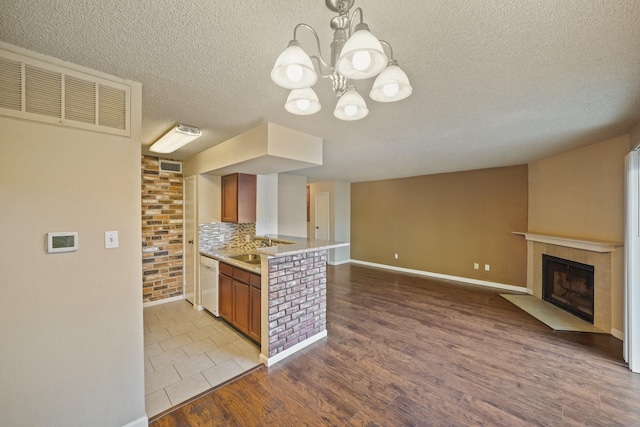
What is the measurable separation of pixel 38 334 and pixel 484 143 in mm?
4479

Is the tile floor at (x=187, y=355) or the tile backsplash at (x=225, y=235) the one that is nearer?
the tile floor at (x=187, y=355)

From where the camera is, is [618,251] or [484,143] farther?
[484,143]

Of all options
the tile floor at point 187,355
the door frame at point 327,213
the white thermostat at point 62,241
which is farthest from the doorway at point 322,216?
the white thermostat at point 62,241

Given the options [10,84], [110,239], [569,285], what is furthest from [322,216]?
[10,84]

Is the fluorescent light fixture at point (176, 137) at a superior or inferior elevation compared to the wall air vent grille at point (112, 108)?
superior

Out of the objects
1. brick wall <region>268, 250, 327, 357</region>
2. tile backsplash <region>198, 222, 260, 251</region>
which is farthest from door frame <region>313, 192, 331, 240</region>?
brick wall <region>268, 250, 327, 357</region>

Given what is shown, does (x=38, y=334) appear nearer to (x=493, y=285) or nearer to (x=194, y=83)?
(x=194, y=83)

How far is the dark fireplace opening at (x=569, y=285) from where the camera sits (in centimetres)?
353

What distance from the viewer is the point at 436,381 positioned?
7.48 feet

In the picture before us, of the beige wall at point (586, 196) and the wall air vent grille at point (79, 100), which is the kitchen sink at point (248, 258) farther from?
the beige wall at point (586, 196)

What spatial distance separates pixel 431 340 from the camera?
3.01 m

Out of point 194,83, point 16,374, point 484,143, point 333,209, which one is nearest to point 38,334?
point 16,374

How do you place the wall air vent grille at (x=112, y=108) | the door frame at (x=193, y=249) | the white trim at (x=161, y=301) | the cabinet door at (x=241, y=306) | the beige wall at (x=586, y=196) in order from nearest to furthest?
the wall air vent grille at (x=112, y=108), the cabinet door at (x=241, y=306), the beige wall at (x=586, y=196), the door frame at (x=193, y=249), the white trim at (x=161, y=301)

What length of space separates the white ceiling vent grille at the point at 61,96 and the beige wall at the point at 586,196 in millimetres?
5104
